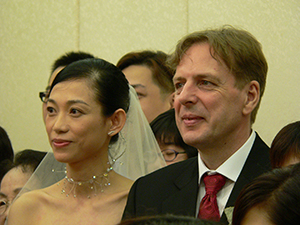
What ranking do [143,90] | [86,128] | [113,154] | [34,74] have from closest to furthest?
[86,128]
[113,154]
[143,90]
[34,74]

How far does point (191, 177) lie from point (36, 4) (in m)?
3.48

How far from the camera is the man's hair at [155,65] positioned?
3.39 meters

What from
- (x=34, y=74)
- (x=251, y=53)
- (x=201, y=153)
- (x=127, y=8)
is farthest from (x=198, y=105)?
(x=34, y=74)

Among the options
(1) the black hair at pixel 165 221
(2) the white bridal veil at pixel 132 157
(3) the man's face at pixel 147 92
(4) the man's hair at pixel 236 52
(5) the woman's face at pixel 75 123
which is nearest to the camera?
(1) the black hair at pixel 165 221

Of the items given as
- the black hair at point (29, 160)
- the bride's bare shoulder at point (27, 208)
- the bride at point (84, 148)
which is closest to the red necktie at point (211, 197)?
the bride at point (84, 148)

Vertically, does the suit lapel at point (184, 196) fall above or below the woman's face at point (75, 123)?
below

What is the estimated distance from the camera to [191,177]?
6.68 feet

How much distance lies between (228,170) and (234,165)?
0.12ft

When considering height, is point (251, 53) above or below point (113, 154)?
above

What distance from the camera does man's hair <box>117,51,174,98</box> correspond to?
339cm

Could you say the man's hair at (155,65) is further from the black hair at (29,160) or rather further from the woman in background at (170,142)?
the black hair at (29,160)

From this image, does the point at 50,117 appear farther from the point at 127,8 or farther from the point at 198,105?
the point at 127,8

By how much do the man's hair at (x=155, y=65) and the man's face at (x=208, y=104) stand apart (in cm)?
129

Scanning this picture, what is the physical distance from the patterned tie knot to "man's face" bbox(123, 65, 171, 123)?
1.35m
